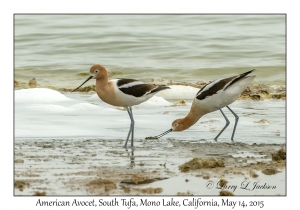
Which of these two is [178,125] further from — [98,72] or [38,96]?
[38,96]

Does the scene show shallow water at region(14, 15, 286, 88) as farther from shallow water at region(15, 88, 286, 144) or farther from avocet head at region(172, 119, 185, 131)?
avocet head at region(172, 119, 185, 131)

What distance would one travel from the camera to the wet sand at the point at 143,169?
5160 mm

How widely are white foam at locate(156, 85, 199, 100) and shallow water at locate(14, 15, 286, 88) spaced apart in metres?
1.85

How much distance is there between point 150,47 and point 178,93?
561cm

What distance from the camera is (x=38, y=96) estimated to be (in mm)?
10086

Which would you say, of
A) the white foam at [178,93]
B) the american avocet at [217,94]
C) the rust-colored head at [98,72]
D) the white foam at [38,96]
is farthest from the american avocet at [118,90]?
the white foam at [178,93]

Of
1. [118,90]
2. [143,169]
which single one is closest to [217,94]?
[118,90]

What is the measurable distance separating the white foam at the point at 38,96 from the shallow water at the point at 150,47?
268 cm

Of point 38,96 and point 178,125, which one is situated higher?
point 38,96

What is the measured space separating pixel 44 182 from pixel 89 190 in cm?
47

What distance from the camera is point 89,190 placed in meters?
5.09

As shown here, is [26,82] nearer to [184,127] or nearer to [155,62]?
[155,62]

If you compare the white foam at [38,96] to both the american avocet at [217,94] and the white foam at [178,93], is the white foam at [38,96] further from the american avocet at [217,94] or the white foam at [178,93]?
the american avocet at [217,94]
